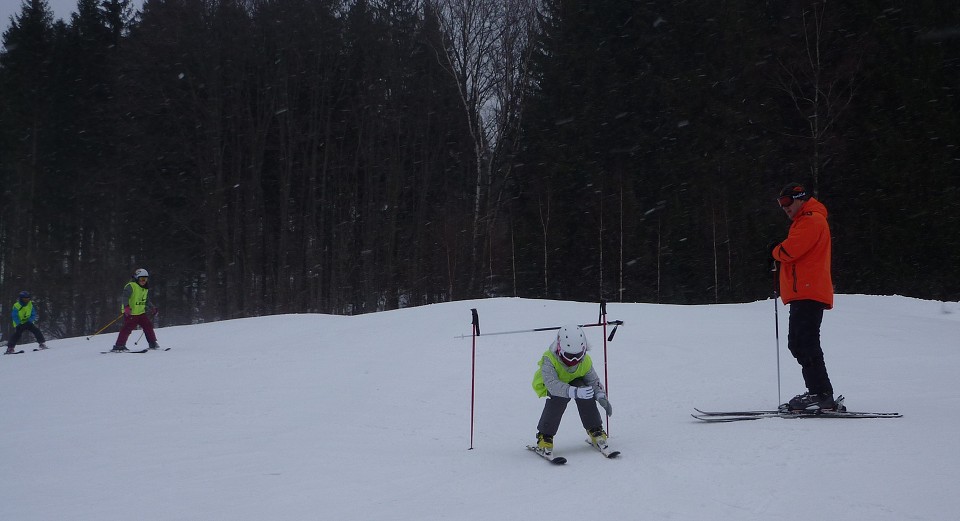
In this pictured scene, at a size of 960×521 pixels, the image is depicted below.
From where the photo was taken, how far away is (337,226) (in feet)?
109

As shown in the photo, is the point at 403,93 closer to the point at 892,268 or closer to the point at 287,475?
the point at 892,268

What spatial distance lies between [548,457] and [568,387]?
0.61m

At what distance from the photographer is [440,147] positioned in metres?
35.1

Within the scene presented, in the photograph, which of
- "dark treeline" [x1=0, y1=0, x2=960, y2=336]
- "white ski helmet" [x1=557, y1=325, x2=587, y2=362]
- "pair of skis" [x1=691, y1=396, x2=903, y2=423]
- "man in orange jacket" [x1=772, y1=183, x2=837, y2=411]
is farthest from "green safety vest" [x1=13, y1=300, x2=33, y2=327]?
"man in orange jacket" [x1=772, y1=183, x2=837, y2=411]

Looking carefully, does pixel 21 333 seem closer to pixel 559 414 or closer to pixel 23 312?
pixel 23 312

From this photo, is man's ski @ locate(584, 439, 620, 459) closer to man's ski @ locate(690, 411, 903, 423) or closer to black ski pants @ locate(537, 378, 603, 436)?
black ski pants @ locate(537, 378, 603, 436)

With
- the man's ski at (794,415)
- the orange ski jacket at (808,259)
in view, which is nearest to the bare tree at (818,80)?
the orange ski jacket at (808,259)

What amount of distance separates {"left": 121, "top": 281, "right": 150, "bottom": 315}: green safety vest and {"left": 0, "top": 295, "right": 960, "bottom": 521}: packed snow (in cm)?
101

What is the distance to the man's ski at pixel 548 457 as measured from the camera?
575 centimetres

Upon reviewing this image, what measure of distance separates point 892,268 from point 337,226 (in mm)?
22840

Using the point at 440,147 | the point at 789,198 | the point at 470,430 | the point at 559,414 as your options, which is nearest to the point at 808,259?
the point at 789,198

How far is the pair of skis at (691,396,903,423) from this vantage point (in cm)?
613

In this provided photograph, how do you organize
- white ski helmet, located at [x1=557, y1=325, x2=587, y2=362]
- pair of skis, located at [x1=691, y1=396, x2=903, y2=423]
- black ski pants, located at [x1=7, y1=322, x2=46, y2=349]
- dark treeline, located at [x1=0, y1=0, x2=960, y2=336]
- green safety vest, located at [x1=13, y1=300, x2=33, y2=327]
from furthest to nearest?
dark treeline, located at [x1=0, y1=0, x2=960, y2=336] → green safety vest, located at [x1=13, y1=300, x2=33, y2=327] → black ski pants, located at [x1=7, y1=322, x2=46, y2=349] → pair of skis, located at [x1=691, y1=396, x2=903, y2=423] → white ski helmet, located at [x1=557, y1=325, x2=587, y2=362]

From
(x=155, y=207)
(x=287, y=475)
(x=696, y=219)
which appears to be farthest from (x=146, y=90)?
(x=287, y=475)
